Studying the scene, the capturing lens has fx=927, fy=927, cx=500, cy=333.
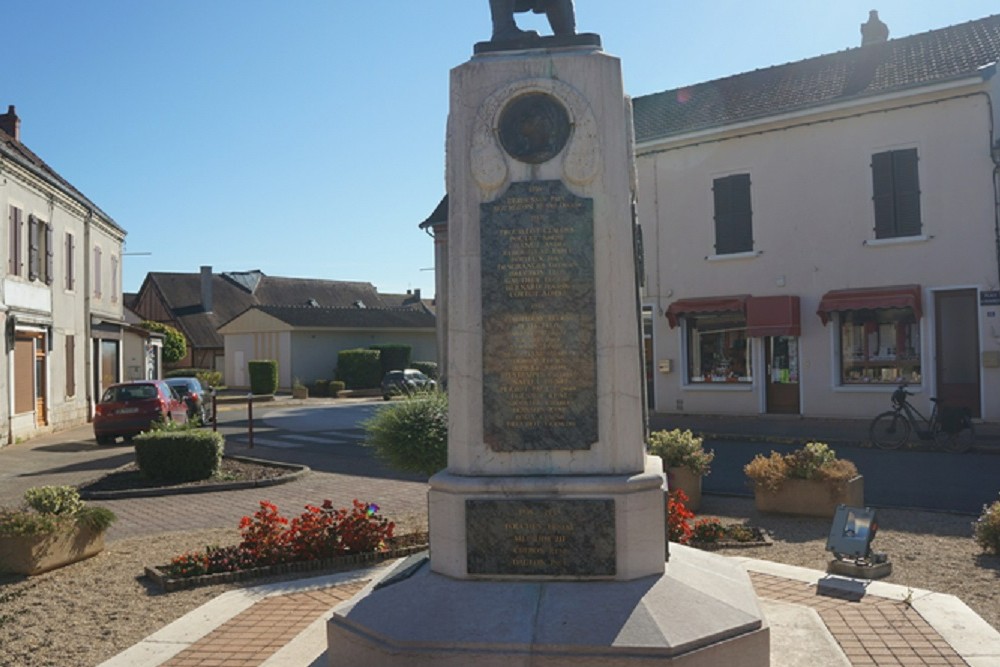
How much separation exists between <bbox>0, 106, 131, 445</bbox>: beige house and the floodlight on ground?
1871 centimetres

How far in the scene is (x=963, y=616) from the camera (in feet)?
18.4

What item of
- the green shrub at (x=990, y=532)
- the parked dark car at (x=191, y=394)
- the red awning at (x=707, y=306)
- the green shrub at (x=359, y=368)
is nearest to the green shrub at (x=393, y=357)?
the green shrub at (x=359, y=368)

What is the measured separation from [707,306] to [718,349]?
1173 mm

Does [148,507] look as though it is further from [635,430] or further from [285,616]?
[635,430]

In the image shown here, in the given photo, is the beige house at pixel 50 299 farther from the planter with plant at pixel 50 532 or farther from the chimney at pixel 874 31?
the chimney at pixel 874 31

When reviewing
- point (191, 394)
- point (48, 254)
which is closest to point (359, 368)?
point (191, 394)

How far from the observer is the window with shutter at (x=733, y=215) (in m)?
21.8

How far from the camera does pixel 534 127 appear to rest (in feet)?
17.6

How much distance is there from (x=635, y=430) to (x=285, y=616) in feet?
8.79

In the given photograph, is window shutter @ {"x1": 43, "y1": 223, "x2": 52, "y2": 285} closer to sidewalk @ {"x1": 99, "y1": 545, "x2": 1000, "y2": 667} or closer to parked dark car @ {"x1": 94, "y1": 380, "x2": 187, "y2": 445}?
parked dark car @ {"x1": 94, "y1": 380, "x2": 187, "y2": 445}

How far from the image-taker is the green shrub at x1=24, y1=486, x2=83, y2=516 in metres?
8.03

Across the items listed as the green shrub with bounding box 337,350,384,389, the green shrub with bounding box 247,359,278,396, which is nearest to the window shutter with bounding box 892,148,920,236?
the green shrub with bounding box 337,350,384,389

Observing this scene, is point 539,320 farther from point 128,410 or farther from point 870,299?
point 128,410

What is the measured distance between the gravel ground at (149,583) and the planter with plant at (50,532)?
117 millimetres
